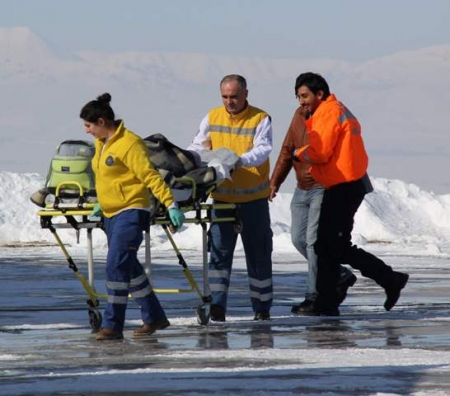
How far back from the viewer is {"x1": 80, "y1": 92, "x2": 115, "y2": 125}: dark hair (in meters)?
11.7

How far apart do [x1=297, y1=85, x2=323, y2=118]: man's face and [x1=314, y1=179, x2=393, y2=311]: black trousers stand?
2.27ft

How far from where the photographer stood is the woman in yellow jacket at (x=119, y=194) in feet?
37.9

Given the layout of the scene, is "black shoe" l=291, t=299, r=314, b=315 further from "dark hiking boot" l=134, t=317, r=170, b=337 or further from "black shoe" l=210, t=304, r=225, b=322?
"dark hiking boot" l=134, t=317, r=170, b=337

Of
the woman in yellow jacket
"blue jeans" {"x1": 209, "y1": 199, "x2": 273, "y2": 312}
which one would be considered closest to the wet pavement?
"blue jeans" {"x1": 209, "y1": 199, "x2": 273, "y2": 312}

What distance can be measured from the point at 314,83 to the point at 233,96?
833mm

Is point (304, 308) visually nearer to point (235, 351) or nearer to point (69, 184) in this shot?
point (69, 184)

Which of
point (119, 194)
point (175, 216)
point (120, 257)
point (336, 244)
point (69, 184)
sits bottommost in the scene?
point (120, 257)

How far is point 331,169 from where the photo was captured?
13.4 metres

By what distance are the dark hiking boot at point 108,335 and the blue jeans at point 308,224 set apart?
259 cm

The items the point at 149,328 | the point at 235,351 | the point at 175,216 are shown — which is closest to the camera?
the point at 235,351

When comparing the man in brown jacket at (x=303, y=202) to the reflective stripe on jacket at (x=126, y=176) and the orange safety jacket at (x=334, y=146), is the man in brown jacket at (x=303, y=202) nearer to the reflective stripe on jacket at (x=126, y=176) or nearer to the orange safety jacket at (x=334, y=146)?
the orange safety jacket at (x=334, y=146)

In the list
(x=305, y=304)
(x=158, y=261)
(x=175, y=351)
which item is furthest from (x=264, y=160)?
(x=158, y=261)

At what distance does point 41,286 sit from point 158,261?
7527 mm

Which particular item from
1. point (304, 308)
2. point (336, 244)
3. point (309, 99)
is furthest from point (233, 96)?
point (304, 308)
